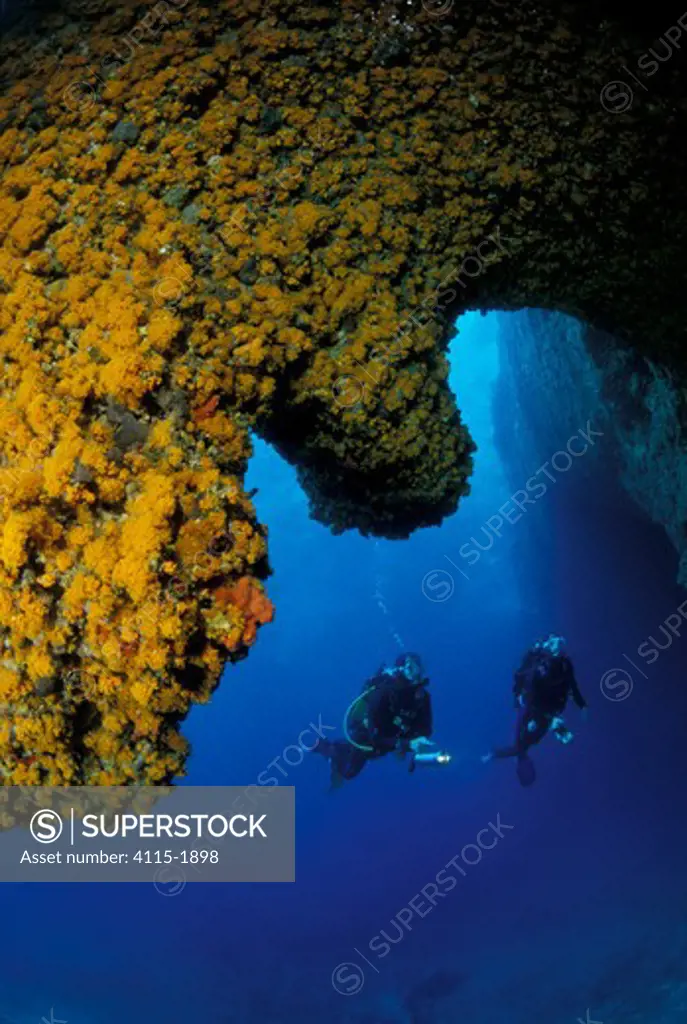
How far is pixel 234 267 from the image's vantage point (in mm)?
3271

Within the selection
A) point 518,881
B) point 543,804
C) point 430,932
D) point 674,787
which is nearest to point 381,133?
point 674,787

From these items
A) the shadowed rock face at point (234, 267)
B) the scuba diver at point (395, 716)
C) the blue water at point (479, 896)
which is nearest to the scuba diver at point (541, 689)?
the scuba diver at point (395, 716)

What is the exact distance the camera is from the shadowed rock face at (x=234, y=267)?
2.65 metres

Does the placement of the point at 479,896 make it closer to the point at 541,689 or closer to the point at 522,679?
the point at 522,679

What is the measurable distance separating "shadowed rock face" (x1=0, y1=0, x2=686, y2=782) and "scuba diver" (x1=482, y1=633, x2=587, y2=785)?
923 centimetres

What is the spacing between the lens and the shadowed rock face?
2.65 meters

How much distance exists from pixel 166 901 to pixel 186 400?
3345 cm

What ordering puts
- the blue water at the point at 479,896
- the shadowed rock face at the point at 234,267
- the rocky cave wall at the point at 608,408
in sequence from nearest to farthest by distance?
the shadowed rock face at the point at 234,267 → the rocky cave wall at the point at 608,408 → the blue water at the point at 479,896

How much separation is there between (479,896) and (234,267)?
2579cm

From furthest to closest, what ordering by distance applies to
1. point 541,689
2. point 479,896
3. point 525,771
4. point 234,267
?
point 479,896 → point 525,771 → point 541,689 → point 234,267

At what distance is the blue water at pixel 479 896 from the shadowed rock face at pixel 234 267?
37.4ft

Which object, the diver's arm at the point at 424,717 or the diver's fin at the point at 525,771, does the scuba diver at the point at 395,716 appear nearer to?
the diver's arm at the point at 424,717

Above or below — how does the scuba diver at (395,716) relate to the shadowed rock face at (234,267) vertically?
above

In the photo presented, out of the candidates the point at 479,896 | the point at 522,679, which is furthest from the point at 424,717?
the point at 479,896
